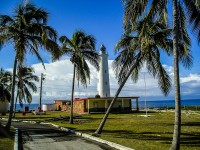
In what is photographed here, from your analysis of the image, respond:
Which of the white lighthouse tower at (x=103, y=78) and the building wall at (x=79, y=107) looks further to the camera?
the white lighthouse tower at (x=103, y=78)

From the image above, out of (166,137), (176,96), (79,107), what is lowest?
(166,137)

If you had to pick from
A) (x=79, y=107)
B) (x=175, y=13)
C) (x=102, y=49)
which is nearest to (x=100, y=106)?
(x=79, y=107)

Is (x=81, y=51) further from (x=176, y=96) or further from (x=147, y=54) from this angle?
(x=176, y=96)

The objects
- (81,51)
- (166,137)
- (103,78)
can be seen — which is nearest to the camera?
(166,137)

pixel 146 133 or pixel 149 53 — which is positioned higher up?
pixel 149 53

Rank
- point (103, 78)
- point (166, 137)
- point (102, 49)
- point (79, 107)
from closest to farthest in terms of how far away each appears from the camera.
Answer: point (166, 137), point (79, 107), point (103, 78), point (102, 49)

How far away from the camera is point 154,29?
65.7 feet

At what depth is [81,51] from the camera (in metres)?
27.0

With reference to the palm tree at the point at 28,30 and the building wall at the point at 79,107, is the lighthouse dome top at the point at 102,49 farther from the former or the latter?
the palm tree at the point at 28,30

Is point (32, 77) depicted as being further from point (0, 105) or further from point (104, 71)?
point (104, 71)

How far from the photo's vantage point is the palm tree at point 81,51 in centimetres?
2659

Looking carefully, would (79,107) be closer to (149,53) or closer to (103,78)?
(103,78)

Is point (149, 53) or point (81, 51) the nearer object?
point (149, 53)

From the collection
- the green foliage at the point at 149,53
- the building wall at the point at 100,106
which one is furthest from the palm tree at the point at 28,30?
the building wall at the point at 100,106
